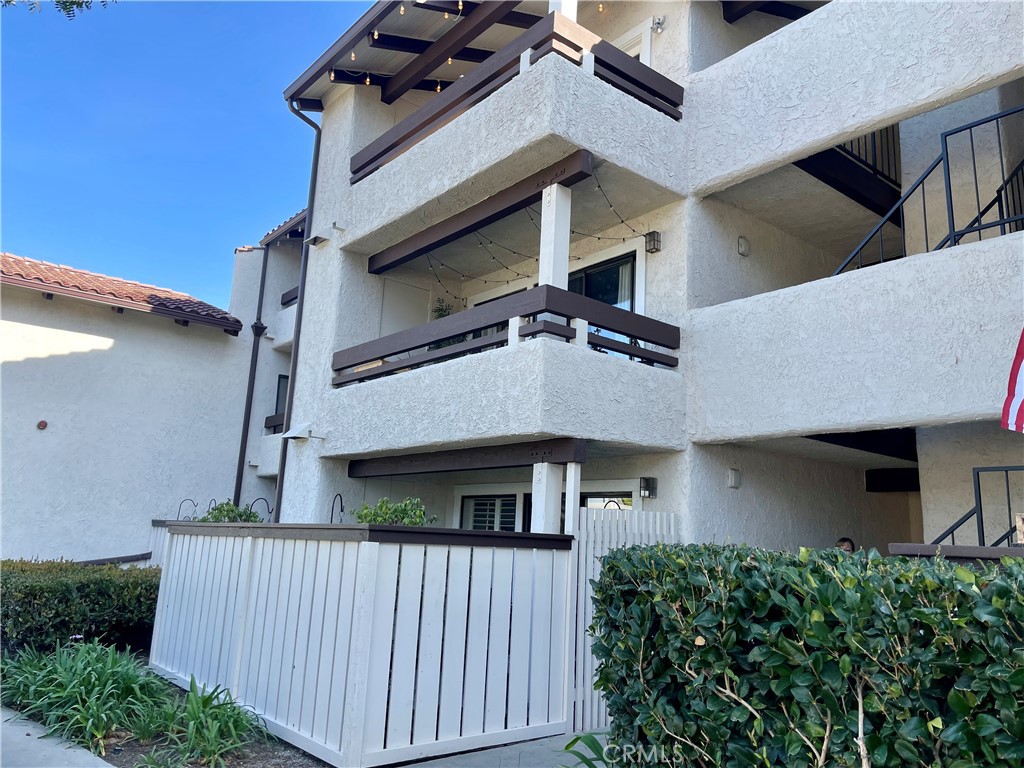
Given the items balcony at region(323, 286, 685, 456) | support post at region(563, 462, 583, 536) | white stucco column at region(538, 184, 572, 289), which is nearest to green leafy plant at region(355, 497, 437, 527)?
balcony at region(323, 286, 685, 456)

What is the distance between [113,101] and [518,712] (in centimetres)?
1373

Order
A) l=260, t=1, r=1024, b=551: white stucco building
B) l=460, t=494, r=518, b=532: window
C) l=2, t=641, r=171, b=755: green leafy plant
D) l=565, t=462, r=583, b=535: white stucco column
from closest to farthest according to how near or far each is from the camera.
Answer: l=2, t=641, r=171, b=755: green leafy plant
l=260, t=1, r=1024, b=551: white stucco building
l=565, t=462, r=583, b=535: white stucco column
l=460, t=494, r=518, b=532: window

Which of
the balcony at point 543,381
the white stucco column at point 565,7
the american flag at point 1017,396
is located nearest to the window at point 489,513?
the balcony at point 543,381

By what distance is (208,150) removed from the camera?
18.7m

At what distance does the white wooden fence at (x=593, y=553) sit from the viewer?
24.0ft

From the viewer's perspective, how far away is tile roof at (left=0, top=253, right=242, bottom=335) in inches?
557

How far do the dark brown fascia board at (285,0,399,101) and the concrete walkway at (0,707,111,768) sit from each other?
34.3 feet

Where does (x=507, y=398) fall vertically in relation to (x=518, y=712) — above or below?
above

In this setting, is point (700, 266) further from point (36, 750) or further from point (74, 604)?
point (74, 604)

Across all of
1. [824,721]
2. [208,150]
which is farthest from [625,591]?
[208,150]

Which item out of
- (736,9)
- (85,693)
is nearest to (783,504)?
(736,9)

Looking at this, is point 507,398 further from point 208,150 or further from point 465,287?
point 208,150

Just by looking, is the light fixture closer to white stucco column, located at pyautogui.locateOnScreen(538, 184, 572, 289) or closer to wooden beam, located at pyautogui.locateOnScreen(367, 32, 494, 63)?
white stucco column, located at pyautogui.locateOnScreen(538, 184, 572, 289)

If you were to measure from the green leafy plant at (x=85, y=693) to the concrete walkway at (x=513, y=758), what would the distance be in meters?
2.73
